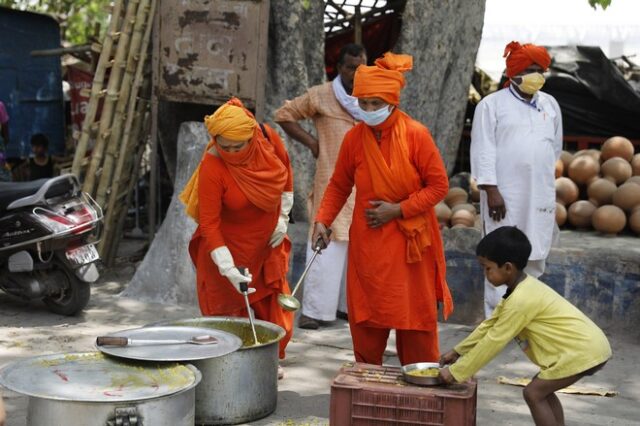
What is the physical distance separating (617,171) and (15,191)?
4535 mm

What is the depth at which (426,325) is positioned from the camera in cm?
480

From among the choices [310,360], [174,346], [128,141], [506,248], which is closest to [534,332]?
[506,248]

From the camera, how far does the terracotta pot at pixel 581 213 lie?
25.7 feet

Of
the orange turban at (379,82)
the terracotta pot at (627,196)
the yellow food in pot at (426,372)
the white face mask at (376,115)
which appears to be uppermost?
the orange turban at (379,82)

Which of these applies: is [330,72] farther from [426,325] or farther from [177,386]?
[177,386]

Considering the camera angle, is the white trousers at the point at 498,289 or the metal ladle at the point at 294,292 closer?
the metal ladle at the point at 294,292

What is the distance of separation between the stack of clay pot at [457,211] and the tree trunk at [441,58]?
64 centimetres

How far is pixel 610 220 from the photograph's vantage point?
7.57m

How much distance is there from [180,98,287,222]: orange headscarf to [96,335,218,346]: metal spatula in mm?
879

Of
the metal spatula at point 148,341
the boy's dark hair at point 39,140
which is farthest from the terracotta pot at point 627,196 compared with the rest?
the boy's dark hair at point 39,140

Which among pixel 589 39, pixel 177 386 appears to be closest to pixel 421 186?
pixel 177 386

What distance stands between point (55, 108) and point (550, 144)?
25.0ft

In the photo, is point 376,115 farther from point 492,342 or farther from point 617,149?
point 617,149

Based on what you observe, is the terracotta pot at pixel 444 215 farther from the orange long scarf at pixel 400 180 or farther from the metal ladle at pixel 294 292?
the orange long scarf at pixel 400 180
